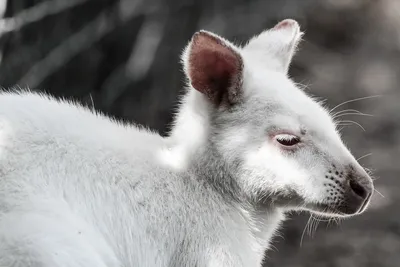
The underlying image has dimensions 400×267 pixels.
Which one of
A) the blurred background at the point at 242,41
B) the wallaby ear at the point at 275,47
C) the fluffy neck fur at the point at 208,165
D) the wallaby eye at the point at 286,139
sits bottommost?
the blurred background at the point at 242,41

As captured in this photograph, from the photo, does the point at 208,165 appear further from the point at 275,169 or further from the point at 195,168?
the point at 275,169

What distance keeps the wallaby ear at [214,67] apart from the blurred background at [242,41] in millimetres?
2041

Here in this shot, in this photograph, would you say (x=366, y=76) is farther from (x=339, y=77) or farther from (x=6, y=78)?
(x=6, y=78)

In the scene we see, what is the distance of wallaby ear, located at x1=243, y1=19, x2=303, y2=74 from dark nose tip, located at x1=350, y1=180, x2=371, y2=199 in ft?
1.95

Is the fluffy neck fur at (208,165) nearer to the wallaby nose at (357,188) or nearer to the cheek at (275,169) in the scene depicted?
the cheek at (275,169)

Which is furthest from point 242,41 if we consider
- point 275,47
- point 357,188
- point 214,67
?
point 357,188

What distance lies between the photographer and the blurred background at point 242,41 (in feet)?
15.4

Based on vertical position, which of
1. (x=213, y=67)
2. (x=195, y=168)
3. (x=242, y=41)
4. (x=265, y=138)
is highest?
(x=213, y=67)

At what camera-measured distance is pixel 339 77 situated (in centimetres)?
495

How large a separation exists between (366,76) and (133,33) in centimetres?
150

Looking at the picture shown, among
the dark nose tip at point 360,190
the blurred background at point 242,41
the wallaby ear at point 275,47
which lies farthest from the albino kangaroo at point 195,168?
the blurred background at point 242,41

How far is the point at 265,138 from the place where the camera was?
262cm

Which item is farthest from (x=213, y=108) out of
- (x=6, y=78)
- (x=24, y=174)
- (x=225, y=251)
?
(x=6, y=78)

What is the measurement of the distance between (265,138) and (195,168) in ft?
0.88
